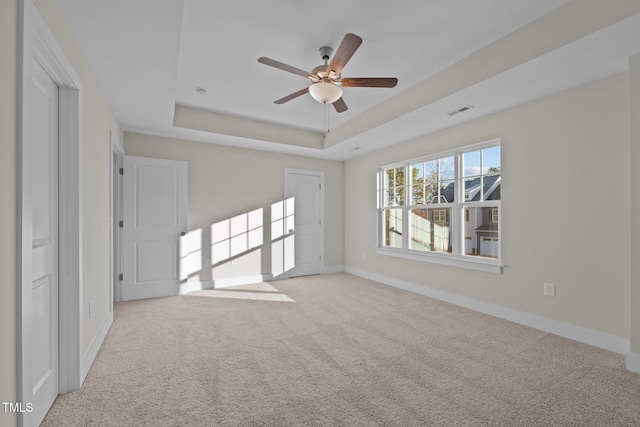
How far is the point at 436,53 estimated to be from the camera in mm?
2914

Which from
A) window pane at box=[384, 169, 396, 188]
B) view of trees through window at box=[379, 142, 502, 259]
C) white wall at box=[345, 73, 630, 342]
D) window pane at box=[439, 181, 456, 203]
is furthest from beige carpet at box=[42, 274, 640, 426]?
window pane at box=[384, 169, 396, 188]

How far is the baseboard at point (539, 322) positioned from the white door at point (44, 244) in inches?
162

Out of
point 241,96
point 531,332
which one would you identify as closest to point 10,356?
point 241,96

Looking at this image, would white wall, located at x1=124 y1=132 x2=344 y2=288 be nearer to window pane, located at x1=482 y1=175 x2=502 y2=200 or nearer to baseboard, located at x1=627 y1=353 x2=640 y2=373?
window pane, located at x1=482 y1=175 x2=502 y2=200

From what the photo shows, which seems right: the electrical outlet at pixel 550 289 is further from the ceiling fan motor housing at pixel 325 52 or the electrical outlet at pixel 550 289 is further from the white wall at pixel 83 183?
the white wall at pixel 83 183

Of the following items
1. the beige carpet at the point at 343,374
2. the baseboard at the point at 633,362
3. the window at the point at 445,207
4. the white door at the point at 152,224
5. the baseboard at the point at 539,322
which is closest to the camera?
the beige carpet at the point at 343,374

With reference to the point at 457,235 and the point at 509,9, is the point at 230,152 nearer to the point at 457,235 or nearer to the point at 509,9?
the point at 457,235

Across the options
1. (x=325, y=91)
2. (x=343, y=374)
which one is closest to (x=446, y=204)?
(x=325, y=91)

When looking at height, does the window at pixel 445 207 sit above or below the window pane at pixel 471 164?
below

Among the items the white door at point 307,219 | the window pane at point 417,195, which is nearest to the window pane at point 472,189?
the window pane at point 417,195

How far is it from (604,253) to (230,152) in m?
5.01

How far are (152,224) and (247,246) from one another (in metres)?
1.55

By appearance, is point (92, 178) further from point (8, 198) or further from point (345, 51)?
point (345, 51)

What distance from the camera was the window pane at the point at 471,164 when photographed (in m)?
3.93
